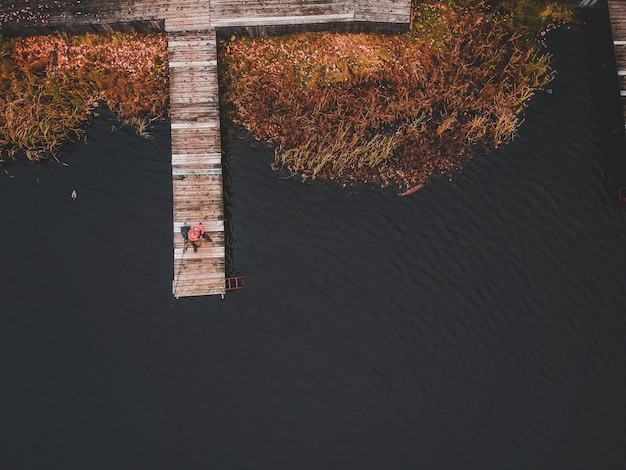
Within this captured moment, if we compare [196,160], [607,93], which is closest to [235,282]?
[196,160]

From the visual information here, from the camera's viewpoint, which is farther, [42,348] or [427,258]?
[427,258]

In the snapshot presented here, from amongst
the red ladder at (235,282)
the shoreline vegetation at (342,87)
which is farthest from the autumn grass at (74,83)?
the red ladder at (235,282)

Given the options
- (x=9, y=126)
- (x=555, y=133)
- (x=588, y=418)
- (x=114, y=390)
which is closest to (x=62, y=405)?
(x=114, y=390)

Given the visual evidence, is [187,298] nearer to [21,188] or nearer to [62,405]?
[62,405]

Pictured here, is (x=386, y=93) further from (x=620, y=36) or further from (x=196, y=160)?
(x=620, y=36)

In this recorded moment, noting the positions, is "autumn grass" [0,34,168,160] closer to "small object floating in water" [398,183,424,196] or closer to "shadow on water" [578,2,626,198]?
"small object floating in water" [398,183,424,196]

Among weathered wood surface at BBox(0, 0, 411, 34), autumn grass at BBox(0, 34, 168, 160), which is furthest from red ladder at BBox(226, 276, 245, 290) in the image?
weathered wood surface at BBox(0, 0, 411, 34)

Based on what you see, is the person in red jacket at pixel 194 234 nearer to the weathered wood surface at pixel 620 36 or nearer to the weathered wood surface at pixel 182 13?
the weathered wood surface at pixel 182 13
